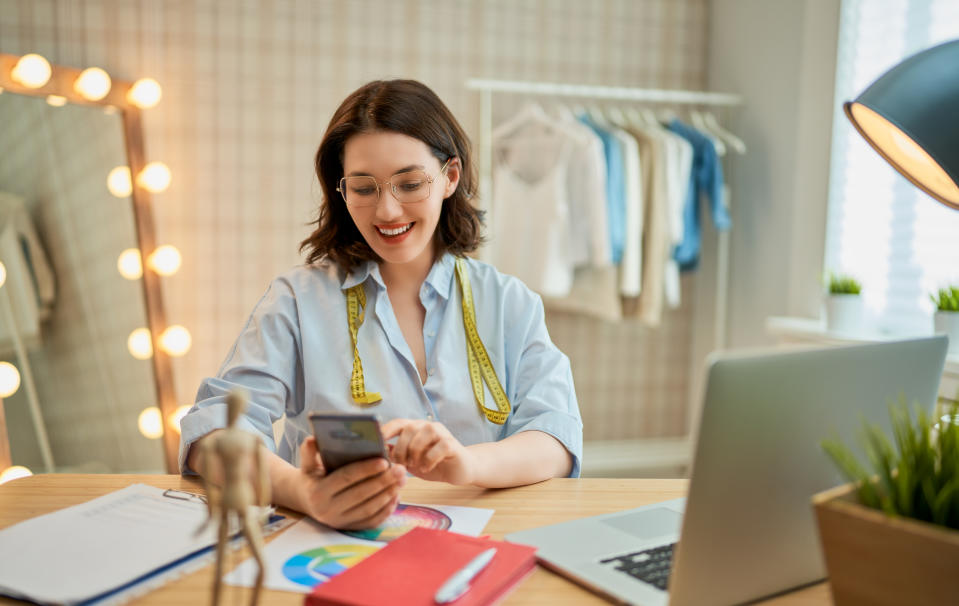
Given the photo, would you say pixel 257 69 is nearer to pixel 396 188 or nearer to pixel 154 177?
pixel 154 177

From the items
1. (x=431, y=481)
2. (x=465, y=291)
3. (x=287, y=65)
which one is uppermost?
(x=287, y=65)

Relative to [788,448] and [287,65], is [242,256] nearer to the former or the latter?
[287,65]

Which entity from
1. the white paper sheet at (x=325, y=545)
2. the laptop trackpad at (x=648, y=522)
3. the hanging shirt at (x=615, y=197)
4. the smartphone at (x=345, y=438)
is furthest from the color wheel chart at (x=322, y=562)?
the hanging shirt at (x=615, y=197)

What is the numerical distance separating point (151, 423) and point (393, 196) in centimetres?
190

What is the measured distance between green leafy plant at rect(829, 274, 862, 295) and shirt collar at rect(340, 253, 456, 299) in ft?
5.07

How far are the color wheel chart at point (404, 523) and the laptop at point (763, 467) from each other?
19 centimetres

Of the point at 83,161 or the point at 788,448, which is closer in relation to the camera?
the point at 788,448

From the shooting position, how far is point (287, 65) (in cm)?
303

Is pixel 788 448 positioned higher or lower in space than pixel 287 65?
lower

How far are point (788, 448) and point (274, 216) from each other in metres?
2.67

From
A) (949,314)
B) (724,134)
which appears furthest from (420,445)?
(724,134)

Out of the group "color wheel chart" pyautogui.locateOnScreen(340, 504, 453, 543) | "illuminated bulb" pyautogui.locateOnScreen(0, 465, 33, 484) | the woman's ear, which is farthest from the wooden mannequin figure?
"illuminated bulb" pyautogui.locateOnScreen(0, 465, 33, 484)

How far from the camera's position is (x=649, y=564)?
0.85 metres

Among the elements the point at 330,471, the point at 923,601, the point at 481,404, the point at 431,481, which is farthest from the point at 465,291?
the point at 923,601
